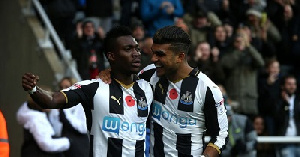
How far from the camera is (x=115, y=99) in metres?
7.61

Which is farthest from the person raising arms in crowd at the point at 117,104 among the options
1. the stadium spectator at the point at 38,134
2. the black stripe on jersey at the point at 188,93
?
the stadium spectator at the point at 38,134

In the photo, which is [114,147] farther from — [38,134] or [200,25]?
[200,25]

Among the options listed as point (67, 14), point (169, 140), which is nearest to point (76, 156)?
point (169, 140)

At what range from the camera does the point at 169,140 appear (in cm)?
791

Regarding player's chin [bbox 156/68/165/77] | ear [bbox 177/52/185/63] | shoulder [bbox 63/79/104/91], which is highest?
ear [bbox 177/52/185/63]

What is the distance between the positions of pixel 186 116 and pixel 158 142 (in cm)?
37

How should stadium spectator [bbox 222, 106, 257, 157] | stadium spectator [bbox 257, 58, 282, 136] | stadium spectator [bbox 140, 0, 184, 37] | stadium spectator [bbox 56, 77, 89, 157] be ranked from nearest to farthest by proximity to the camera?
1. stadium spectator [bbox 56, 77, 89, 157]
2. stadium spectator [bbox 222, 106, 257, 157]
3. stadium spectator [bbox 257, 58, 282, 136]
4. stadium spectator [bbox 140, 0, 184, 37]

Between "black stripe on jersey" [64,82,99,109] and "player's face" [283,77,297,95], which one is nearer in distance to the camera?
"black stripe on jersey" [64,82,99,109]

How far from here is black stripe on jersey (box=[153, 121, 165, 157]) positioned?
26.0 ft

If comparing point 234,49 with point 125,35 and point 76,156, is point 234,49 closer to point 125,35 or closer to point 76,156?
point 76,156

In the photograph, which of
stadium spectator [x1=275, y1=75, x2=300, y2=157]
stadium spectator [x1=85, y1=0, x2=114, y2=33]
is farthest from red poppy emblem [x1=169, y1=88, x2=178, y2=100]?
stadium spectator [x1=85, y1=0, x2=114, y2=33]

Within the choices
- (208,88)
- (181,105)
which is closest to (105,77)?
(181,105)

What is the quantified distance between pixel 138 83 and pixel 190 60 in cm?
523

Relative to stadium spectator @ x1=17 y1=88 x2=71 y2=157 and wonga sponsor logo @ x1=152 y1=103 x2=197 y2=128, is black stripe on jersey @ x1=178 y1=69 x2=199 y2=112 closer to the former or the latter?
wonga sponsor logo @ x1=152 y1=103 x2=197 y2=128
